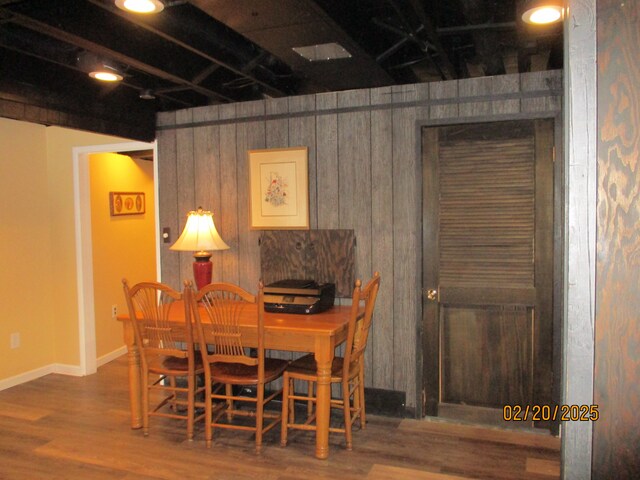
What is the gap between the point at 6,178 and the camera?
4371 millimetres

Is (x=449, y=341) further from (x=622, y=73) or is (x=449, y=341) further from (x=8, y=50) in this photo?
(x=8, y=50)

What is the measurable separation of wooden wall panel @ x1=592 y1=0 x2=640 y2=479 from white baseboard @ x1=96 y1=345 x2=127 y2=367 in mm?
4610

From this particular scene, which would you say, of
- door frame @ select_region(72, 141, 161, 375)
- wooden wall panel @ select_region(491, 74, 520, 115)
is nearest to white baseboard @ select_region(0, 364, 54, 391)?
door frame @ select_region(72, 141, 161, 375)

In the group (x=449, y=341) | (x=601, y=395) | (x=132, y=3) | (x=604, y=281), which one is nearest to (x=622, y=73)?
(x=604, y=281)

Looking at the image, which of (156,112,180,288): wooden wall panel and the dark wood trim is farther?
(156,112,180,288): wooden wall panel

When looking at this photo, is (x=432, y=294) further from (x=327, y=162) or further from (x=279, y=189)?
(x=279, y=189)

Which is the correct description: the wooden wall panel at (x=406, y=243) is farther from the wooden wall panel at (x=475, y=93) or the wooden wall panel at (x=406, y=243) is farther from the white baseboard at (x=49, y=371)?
the white baseboard at (x=49, y=371)

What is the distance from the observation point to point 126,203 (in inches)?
209

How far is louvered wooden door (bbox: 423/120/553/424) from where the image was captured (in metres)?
3.33

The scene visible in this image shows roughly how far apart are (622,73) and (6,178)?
4.49 m

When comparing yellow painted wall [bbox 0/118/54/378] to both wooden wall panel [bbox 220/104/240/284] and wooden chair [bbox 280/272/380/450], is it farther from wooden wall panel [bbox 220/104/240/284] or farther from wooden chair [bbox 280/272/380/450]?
wooden chair [bbox 280/272/380/450]

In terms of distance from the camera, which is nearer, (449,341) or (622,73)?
(622,73)

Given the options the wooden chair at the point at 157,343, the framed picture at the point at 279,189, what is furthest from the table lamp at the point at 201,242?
the wooden chair at the point at 157,343

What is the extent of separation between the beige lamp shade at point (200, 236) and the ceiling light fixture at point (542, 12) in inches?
93.8
